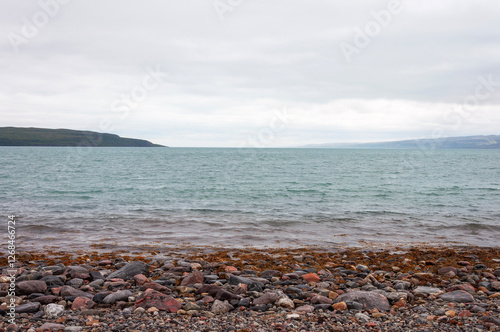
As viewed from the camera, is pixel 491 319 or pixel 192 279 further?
pixel 192 279

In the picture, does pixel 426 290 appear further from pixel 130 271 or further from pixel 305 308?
pixel 130 271

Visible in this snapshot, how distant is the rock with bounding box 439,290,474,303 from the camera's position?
7.66m

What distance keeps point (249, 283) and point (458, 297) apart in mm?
4405

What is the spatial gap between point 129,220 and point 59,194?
1538 centimetres

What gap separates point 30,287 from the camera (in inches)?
318

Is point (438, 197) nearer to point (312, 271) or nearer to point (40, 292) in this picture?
point (312, 271)

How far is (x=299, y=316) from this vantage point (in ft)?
22.1

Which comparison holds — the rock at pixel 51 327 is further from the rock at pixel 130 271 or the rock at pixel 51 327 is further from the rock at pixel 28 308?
the rock at pixel 130 271

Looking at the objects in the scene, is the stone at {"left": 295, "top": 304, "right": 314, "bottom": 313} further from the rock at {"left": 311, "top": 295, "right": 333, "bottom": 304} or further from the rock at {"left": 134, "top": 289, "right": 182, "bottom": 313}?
the rock at {"left": 134, "top": 289, "right": 182, "bottom": 313}

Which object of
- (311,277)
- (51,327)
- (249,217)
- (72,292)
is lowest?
(249,217)

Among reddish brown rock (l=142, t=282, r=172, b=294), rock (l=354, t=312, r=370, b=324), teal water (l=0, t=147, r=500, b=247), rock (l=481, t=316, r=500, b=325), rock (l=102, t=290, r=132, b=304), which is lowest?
teal water (l=0, t=147, r=500, b=247)

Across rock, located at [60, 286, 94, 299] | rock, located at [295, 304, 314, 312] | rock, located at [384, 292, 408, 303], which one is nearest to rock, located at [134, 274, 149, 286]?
rock, located at [60, 286, 94, 299]

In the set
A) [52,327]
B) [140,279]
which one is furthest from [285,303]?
[52,327]

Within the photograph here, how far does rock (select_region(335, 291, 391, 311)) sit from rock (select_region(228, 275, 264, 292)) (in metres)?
1.81
